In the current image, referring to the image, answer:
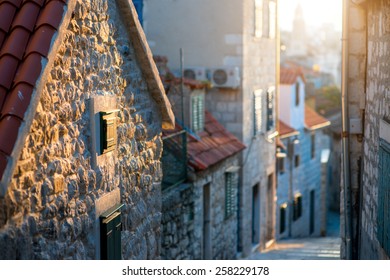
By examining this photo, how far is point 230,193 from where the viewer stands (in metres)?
15.0

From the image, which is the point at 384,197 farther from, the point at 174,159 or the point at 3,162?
the point at 174,159

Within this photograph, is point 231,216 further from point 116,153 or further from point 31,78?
point 31,78

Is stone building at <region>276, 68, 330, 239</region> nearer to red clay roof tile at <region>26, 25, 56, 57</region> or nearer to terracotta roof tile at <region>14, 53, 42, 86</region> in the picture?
red clay roof tile at <region>26, 25, 56, 57</region>

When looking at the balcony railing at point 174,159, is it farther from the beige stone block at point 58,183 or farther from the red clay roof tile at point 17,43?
the red clay roof tile at point 17,43

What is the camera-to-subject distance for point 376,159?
8477 mm

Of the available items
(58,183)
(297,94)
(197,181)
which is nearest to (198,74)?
(197,181)

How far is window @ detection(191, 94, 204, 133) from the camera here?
47.1 ft

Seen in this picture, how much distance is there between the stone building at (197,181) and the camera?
1185 centimetres

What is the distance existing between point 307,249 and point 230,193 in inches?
136

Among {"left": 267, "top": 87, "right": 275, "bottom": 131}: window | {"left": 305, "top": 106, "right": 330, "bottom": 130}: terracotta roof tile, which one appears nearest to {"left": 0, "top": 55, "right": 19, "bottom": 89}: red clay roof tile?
{"left": 267, "top": 87, "right": 275, "bottom": 131}: window

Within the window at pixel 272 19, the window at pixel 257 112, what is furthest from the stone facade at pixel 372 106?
the window at pixel 272 19
